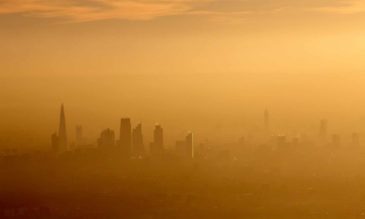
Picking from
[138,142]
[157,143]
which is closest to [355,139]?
[157,143]

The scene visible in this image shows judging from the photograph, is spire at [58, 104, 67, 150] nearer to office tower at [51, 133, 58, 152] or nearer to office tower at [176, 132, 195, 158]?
office tower at [51, 133, 58, 152]

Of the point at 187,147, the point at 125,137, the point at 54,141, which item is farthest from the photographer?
the point at 187,147

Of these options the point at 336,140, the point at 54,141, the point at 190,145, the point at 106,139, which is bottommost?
the point at 336,140

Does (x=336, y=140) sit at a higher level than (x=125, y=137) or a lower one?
lower

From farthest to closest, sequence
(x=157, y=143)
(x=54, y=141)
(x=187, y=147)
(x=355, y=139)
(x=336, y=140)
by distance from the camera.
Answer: (x=336, y=140) → (x=355, y=139) → (x=187, y=147) → (x=157, y=143) → (x=54, y=141)

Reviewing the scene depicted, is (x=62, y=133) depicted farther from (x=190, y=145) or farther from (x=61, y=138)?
(x=190, y=145)

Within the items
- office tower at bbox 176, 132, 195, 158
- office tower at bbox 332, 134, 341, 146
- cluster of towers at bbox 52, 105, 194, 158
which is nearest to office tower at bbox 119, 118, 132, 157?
cluster of towers at bbox 52, 105, 194, 158

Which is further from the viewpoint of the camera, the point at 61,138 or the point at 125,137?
the point at 125,137

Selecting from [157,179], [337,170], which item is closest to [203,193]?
[157,179]
